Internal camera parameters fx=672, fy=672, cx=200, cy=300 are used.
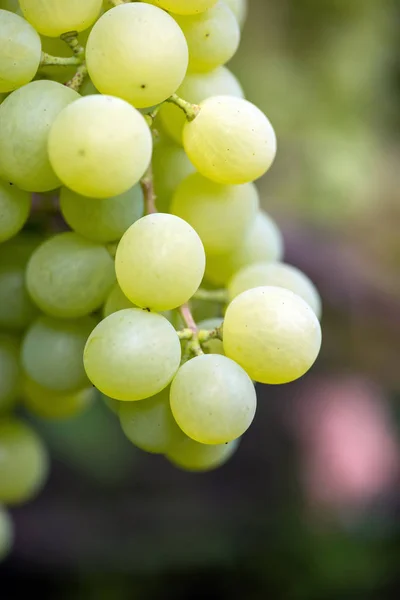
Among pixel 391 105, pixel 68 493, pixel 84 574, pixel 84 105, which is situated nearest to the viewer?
pixel 84 105

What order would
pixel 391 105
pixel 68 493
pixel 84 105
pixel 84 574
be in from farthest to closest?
1. pixel 391 105
2. pixel 68 493
3. pixel 84 574
4. pixel 84 105

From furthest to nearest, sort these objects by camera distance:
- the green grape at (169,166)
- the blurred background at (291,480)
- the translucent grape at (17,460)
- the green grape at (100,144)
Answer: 1. the blurred background at (291,480)
2. the translucent grape at (17,460)
3. the green grape at (169,166)
4. the green grape at (100,144)

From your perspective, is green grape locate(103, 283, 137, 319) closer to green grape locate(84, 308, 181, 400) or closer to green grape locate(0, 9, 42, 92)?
green grape locate(84, 308, 181, 400)

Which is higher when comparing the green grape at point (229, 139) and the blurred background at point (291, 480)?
the green grape at point (229, 139)

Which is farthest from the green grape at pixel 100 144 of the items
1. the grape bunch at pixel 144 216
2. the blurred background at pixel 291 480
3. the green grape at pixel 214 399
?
the blurred background at pixel 291 480

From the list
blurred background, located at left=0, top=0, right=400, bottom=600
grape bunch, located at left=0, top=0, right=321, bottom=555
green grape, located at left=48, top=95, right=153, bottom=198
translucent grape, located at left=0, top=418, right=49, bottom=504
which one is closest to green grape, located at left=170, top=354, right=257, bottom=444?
grape bunch, located at left=0, top=0, right=321, bottom=555

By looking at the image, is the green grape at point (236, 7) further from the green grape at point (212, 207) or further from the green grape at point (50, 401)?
the green grape at point (50, 401)

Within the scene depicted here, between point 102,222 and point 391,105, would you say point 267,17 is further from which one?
point 102,222

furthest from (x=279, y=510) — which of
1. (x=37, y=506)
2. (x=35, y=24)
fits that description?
(x=35, y=24)

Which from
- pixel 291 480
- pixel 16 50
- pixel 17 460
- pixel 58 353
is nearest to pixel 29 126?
pixel 16 50
